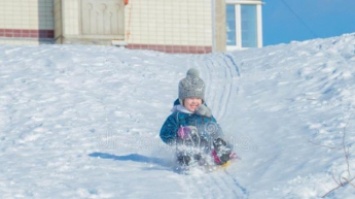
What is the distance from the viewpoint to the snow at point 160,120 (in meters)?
9.38

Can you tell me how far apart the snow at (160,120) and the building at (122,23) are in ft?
9.79

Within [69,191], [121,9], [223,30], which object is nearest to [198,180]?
[69,191]

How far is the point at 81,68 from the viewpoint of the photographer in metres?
15.9

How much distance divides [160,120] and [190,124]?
268cm

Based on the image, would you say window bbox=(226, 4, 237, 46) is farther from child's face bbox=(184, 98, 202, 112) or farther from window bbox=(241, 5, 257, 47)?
child's face bbox=(184, 98, 202, 112)

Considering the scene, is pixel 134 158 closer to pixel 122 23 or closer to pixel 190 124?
pixel 190 124

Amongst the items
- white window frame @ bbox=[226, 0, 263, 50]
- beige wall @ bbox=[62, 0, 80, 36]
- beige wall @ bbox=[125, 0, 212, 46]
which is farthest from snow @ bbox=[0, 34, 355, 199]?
white window frame @ bbox=[226, 0, 263, 50]

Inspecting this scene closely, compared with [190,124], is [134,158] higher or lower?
lower

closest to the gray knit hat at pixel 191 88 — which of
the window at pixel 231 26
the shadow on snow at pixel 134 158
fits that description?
the shadow on snow at pixel 134 158

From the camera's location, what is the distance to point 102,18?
69.4 ft

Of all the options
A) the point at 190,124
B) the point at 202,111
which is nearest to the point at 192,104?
the point at 202,111

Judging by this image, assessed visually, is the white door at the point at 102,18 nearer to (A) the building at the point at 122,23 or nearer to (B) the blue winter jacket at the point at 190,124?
(A) the building at the point at 122,23

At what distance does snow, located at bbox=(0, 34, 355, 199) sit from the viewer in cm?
938

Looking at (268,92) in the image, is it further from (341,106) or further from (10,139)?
(10,139)
